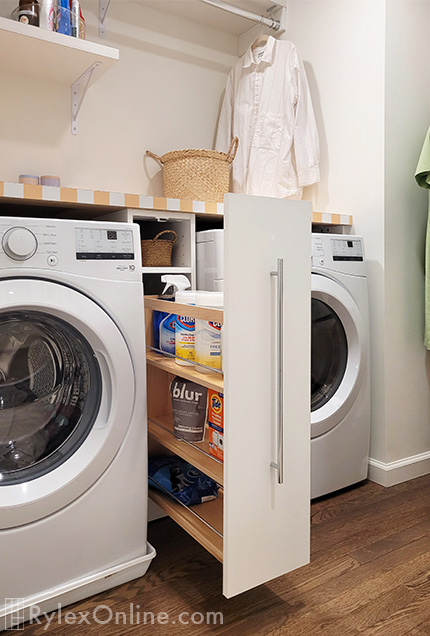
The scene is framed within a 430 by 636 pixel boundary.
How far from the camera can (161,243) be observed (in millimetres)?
1671

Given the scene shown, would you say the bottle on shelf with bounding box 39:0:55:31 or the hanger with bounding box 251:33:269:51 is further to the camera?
the hanger with bounding box 251:33:269:51

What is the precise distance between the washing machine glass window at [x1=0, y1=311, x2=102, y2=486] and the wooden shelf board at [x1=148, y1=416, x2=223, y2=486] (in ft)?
0.90

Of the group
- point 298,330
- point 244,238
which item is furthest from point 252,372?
point 244,238

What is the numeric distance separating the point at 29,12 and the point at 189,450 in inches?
57.3

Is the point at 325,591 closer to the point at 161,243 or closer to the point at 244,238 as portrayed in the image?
the point at 244,238

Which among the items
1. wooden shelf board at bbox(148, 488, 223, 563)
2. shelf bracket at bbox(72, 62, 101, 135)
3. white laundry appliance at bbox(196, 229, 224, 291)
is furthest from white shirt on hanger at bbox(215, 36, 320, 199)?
wooden shelf board at bbox(148, 488, 223, 563)

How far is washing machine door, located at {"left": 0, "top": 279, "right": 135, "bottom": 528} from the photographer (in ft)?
3.84

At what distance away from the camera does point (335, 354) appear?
1.92m

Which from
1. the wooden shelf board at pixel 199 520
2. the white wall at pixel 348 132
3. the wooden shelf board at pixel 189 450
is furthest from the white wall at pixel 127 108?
the wooden shelf board at pixel 199 520

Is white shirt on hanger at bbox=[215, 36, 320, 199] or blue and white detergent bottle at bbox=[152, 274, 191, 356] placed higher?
white shirt on hanger at bbox=[215, 36, 320, 199]

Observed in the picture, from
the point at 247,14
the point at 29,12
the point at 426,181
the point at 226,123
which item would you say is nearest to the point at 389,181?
the point at 426,181

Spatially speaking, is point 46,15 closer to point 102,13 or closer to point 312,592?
point 102,13

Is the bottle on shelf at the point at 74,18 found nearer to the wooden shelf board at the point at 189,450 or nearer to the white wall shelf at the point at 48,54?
the white wall shelf at the point at 48,54

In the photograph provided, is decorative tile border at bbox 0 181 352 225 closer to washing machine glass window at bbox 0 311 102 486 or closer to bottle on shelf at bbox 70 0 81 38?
washing machine glass window at bbox 0 311 102 486
